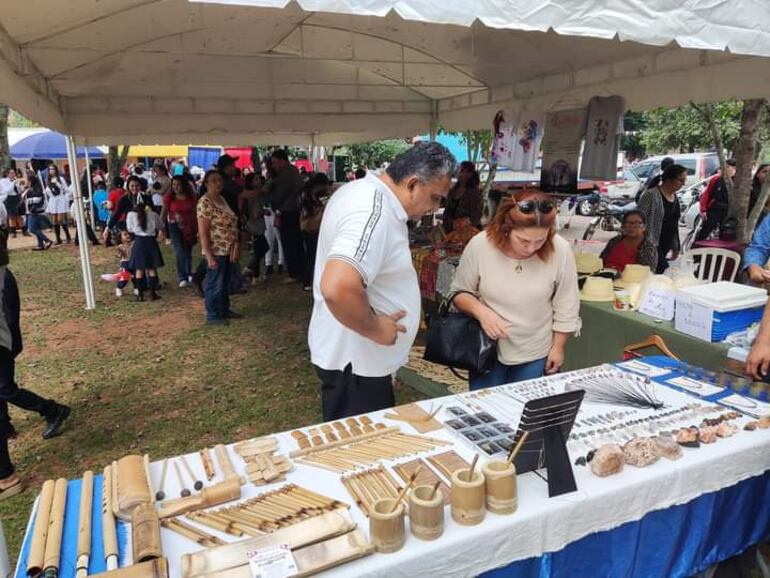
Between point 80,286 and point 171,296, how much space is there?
72.2 inches

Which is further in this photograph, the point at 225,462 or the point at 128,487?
the point at 225,462

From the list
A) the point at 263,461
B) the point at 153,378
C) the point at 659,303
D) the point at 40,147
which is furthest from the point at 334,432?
the point at 40,147

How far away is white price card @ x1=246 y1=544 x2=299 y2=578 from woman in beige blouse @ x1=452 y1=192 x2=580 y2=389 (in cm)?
132

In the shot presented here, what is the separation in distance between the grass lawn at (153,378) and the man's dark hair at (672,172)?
318cm

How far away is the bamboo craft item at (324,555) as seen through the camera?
3.59 feet

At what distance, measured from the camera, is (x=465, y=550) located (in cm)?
125

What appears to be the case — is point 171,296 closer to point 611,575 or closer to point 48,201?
point 611,575

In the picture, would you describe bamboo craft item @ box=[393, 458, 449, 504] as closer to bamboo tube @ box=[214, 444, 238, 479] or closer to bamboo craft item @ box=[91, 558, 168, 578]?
bamboo tube @ box=[214, 444, 238, 479]

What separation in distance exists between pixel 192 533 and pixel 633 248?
13.2 feet

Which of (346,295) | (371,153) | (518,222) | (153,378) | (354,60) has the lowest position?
(153,378)

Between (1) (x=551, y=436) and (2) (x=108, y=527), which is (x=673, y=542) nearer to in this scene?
(1) (x=551, y=436)

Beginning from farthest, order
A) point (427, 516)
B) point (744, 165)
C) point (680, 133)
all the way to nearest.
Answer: point (680, 133), point (744, 165), point (427, 516)

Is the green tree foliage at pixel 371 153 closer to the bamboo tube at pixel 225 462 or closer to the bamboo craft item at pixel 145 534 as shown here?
Result: the bamboo tube at pixel 225 462

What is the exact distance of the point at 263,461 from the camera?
1546mm
